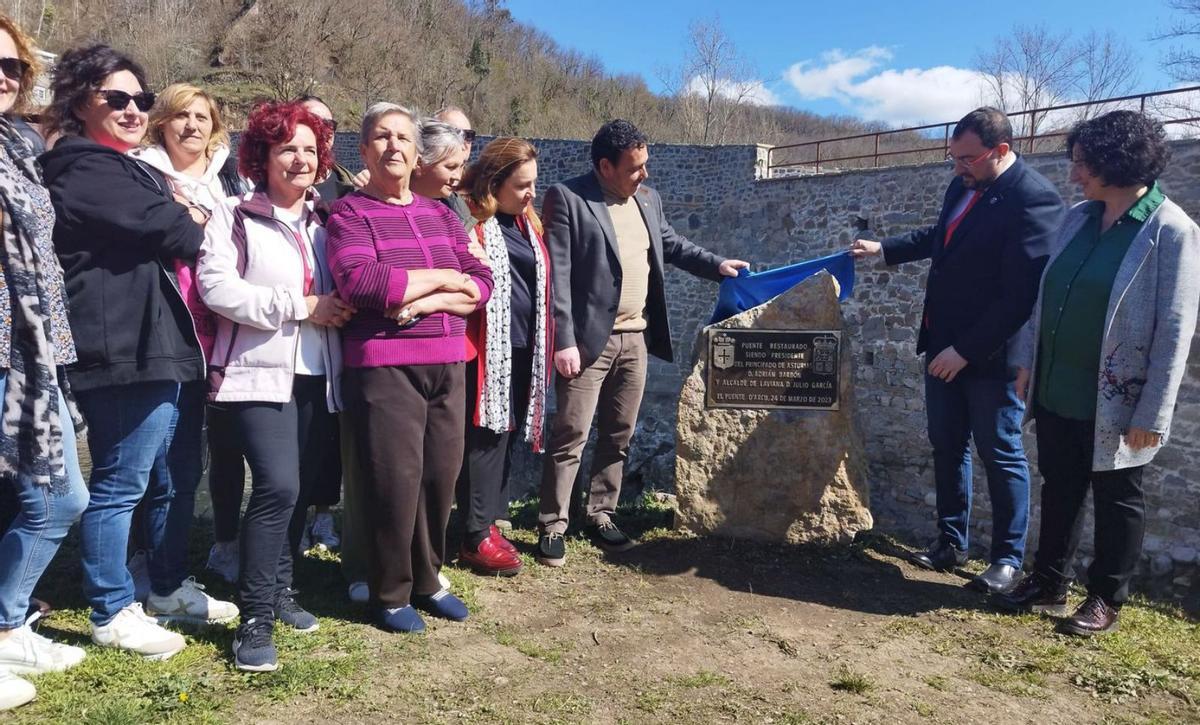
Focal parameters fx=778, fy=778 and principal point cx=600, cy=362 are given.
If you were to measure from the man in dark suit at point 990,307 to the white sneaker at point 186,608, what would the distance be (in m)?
3.29

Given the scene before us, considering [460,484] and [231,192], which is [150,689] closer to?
[460,484]

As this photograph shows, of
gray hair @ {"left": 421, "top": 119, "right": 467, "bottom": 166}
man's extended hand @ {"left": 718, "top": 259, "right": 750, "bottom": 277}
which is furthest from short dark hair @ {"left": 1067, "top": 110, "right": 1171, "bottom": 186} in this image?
gray hair @ {"left": 421, "top": 119, "right": 467, "bottom": 166}

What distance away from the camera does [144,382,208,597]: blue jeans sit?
2.86 m

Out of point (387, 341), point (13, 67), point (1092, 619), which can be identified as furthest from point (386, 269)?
point (1092, 619)

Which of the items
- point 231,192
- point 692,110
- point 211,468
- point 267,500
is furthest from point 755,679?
point 692,110

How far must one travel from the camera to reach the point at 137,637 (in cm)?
263

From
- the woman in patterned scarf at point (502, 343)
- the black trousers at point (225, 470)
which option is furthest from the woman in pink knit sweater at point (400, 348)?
the black trousers at point (225, 470)

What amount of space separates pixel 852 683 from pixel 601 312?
194 centimetres

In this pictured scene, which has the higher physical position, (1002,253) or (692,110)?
(692,110)

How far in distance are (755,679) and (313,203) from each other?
7.92ft

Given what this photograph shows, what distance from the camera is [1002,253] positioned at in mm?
3570

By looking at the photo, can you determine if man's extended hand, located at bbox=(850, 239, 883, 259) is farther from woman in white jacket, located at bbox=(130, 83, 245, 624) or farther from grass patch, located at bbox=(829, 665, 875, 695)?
woman in white jacket, located at bbox=(130, 83, 245, 624)

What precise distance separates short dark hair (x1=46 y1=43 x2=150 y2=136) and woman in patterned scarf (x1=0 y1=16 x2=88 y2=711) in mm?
85

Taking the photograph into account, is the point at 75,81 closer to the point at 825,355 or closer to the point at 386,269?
the point at 386,269
